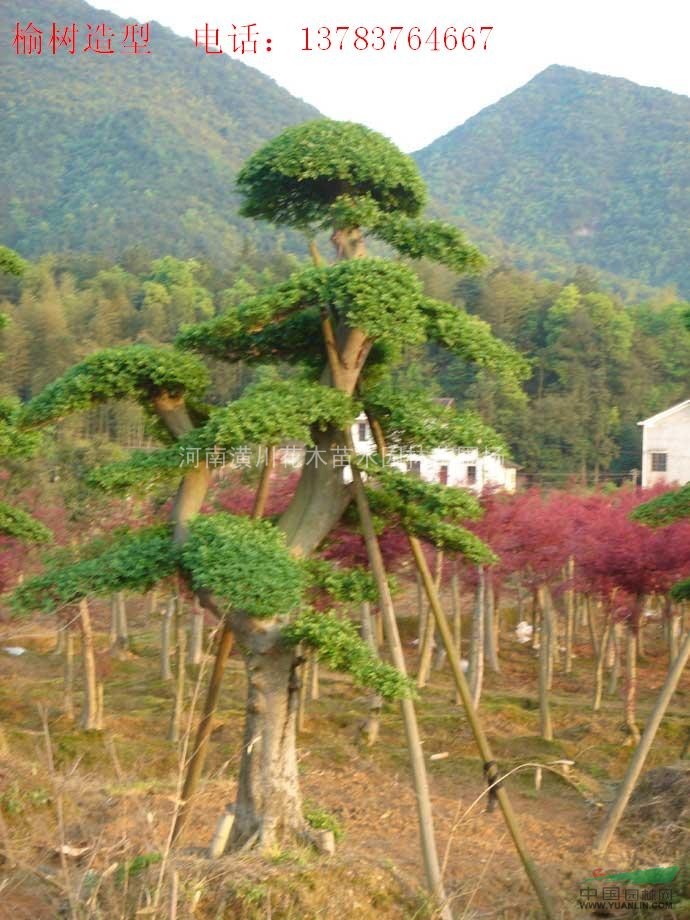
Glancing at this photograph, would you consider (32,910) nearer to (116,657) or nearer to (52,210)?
(116,657)

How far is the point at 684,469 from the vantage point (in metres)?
30.9

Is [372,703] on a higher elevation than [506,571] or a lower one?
lower

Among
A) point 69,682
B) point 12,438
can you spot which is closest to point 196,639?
point 69,682

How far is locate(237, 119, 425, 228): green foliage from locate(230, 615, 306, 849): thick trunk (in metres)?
2.72

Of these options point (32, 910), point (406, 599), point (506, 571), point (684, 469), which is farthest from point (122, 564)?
point (684, 469)

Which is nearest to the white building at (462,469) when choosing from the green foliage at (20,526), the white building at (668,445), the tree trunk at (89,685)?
the white building at (668,445)

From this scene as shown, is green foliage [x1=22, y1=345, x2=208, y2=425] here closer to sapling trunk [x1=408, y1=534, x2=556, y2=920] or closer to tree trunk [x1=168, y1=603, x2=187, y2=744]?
sapling trunk [x1=408, y1=534, x2=556, y2=920]

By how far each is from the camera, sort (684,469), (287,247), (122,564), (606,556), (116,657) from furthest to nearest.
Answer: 1. (287,247)
2. (684,469)
3. (116,657)
4. (606,556)
5. (122,564)

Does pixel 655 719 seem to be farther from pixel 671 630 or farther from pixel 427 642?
pixel 427 642

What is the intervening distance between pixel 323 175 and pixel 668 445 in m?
26.3

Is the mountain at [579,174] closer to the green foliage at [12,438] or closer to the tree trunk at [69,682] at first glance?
the tree trunk at [69,682]

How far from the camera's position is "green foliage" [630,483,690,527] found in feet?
27.7

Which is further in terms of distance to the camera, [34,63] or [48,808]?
[34,63]

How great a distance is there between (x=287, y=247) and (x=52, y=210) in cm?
1652
